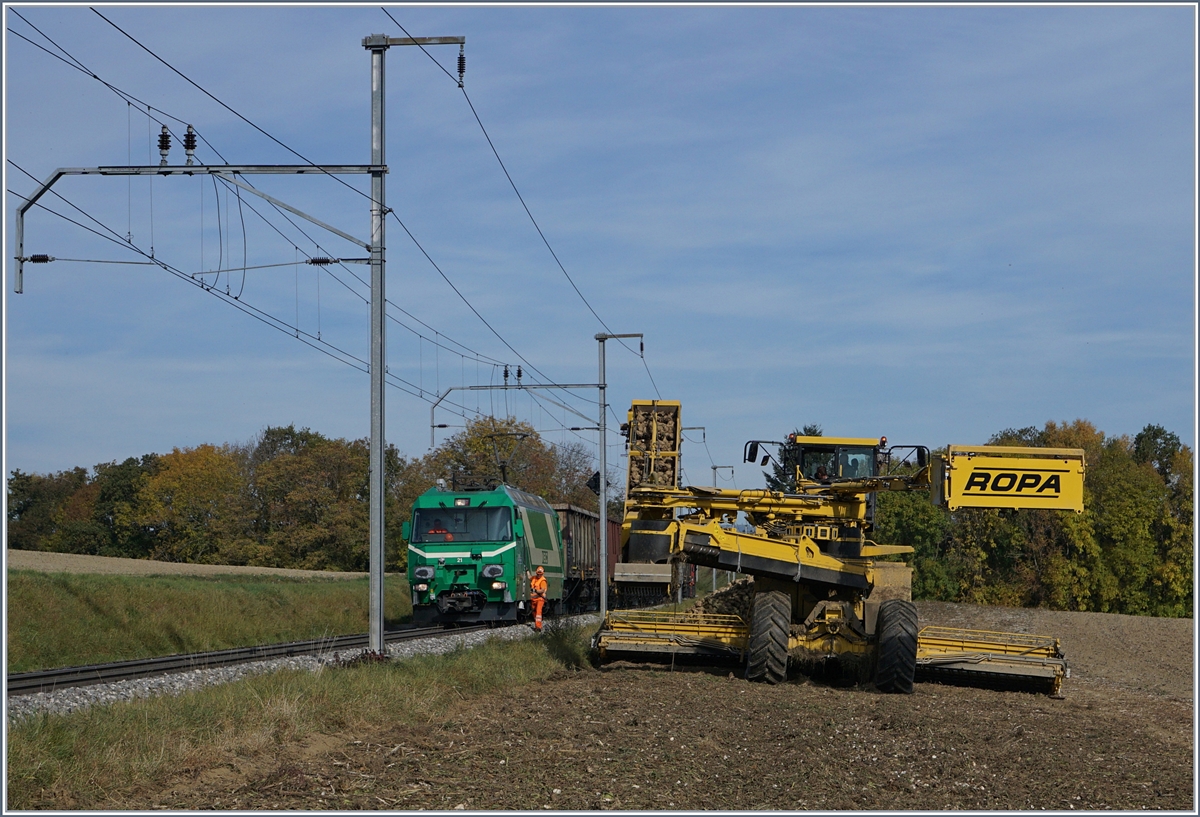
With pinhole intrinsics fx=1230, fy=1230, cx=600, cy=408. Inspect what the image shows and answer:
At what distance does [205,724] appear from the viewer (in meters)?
10.2

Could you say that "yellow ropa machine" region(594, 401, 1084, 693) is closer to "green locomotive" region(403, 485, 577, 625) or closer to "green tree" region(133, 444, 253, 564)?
"green locomotive" region(403, 485, 577, 625)

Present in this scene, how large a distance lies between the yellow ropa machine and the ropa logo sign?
0.5 inches

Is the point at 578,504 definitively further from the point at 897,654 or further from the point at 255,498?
the point at 897,654

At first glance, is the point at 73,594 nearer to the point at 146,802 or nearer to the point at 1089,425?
the point at 146,802

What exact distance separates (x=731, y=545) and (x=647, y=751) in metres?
6.75

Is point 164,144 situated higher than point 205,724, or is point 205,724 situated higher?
point 164,144

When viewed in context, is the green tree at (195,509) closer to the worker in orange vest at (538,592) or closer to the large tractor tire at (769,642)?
the worker in orange vest at (538,592)

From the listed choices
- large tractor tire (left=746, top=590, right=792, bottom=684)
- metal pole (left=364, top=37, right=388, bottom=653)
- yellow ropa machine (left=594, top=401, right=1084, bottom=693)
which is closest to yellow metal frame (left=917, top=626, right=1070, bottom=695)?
yellow ropa machine (left=594, top=401, right=1084, bottom=693)

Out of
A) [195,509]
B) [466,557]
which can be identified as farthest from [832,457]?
[195,509]

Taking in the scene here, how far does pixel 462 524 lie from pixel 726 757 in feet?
63.3

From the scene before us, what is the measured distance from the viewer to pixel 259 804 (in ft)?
26.2

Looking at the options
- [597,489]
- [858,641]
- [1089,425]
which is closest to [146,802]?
[858,641]

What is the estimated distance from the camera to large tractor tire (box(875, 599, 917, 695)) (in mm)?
16094

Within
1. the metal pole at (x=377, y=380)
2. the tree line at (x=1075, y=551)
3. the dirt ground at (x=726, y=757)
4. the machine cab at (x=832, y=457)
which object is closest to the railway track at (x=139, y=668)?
the metal pole at (x=377, y=380)
